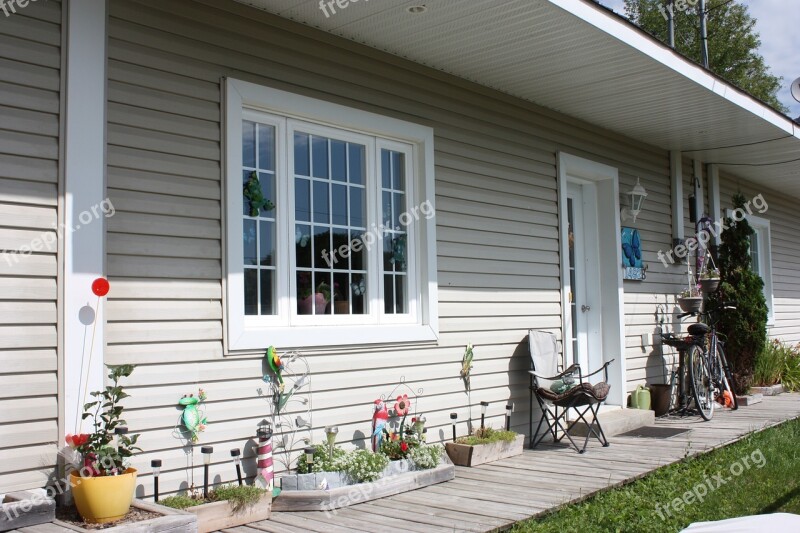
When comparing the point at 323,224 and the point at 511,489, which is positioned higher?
the point at 323,224

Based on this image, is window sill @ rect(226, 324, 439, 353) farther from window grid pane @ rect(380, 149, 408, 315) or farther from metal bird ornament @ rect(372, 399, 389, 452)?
metal bird ornament @ rect(372, 399, 389, 452)

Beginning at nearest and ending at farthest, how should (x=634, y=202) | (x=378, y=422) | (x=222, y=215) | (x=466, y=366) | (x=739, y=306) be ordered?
1. (x=222, y=215)
2. (x=378, y=422)
3. (x=466, y=366)
4. (x=634, y=202)
5. (x=739, y=306)

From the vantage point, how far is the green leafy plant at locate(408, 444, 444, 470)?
4988 millimetres

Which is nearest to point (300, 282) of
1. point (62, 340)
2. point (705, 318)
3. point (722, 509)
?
point (62, 340)

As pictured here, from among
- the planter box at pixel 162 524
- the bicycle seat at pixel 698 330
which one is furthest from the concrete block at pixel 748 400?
the planter box at pixel 162 524

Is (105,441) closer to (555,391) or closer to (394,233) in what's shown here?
Answer: (394,233)

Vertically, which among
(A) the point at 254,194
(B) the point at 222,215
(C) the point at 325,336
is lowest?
(C) the point at 325,336

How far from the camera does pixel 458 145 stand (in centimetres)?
611

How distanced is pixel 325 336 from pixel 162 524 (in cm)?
180

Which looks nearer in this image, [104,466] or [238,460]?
[104,466]

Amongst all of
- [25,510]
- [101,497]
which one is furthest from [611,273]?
[25,510]

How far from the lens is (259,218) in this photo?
15.5 ft

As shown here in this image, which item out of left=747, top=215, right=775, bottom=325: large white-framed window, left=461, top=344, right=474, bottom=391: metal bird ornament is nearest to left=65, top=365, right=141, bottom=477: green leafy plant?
left=461, top=344, right=474, bottom=391: metal bird ornament

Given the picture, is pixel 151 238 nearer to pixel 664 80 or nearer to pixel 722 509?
pixel 722 509
